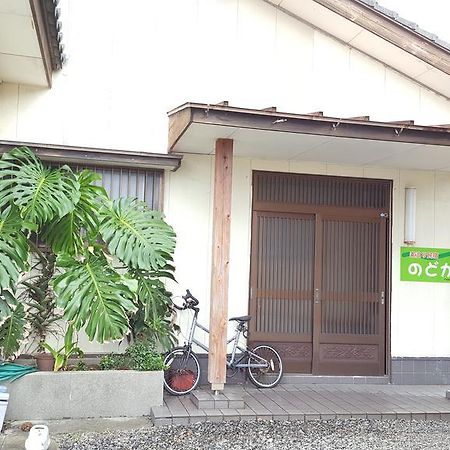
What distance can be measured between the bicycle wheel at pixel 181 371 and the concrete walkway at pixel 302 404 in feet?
0.39

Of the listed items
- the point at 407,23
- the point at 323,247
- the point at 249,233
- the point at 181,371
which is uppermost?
the point at 407,23

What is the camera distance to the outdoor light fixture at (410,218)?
6.66 metres

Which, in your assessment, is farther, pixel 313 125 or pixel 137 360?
pixel 137 360

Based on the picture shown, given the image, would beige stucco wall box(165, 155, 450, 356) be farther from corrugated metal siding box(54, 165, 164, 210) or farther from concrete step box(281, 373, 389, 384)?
concrete step box(281, 373, 389, 384)

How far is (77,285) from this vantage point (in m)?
4.80

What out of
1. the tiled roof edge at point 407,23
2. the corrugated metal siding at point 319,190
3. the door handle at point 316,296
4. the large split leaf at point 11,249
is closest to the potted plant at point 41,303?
the large split leaf at point 11,249

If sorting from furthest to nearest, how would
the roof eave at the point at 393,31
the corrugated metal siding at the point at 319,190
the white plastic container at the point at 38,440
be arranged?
the corrugated metal siding at the point at 319,190
the roof eave at the point at 393,31
the white plastic container at the point at 38,440

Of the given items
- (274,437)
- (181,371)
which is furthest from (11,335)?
(274,437)

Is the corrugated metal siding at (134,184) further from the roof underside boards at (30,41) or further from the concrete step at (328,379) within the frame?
the concrete step at (328,379)

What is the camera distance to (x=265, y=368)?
6145 mm

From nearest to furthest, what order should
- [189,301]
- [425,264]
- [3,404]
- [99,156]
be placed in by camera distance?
[3,404], [99,156], [189,301], [425,264]

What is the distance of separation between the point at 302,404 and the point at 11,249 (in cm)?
316

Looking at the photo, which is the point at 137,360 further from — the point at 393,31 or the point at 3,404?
the point at 393,31

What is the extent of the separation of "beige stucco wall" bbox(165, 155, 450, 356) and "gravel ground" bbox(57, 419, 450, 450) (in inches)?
64.4
